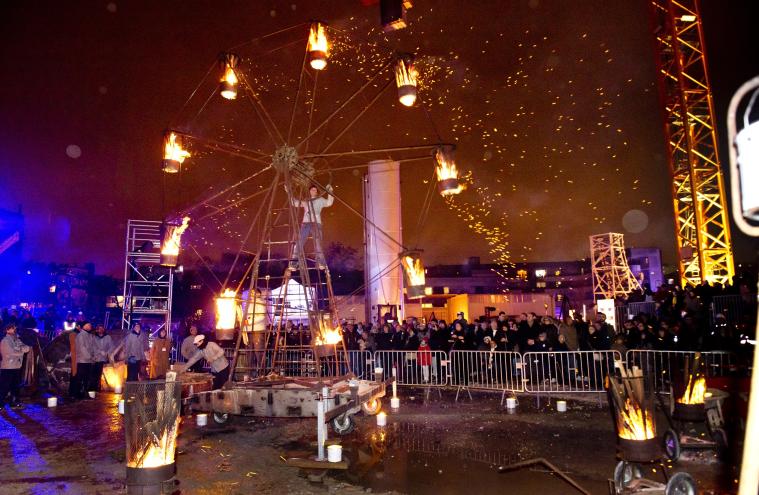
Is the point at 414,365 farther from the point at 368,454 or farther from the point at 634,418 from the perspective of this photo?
the point at 634,418

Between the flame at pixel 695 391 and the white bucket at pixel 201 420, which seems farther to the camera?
the white bucket at pixel 201 420

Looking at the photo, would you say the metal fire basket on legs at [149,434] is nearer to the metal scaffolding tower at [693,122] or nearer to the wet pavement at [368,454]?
the wet pavement at [368,454]

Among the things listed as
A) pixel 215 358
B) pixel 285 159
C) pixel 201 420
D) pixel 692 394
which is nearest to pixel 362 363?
pixel 215 358

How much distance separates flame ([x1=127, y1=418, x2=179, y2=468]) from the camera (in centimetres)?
535

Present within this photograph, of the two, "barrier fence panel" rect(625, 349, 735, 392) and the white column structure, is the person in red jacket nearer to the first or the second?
"barrier fence panel" rect(625, 349, 735, 392)

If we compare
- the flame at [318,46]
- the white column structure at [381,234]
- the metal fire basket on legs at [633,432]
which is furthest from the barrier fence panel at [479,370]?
the flame at [318,46]

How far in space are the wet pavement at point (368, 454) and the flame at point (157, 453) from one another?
1.48m

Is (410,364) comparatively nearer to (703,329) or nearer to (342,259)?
(703,329)

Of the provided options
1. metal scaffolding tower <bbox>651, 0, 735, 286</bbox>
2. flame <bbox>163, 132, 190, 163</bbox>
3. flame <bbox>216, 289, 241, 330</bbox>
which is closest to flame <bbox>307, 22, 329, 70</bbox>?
flame <bbox>163, 132, 190, 163</bbox>

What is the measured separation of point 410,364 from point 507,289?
6757cm

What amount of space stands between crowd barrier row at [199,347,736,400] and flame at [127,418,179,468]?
5839 millimetres

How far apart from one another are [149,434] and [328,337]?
4721mm

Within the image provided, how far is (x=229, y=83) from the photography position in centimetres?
1061

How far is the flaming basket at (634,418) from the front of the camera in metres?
5.66
